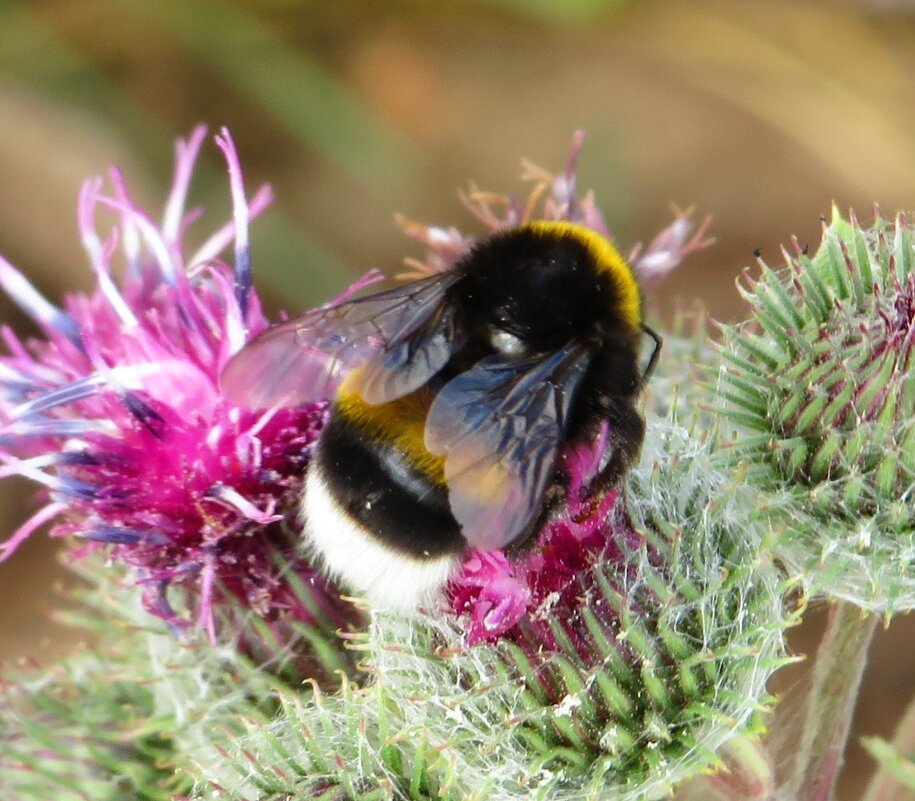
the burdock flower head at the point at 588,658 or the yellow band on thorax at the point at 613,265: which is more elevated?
the yellow band on thorax at the point at 613,265

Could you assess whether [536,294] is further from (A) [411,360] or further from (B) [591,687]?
(B) [591,687]

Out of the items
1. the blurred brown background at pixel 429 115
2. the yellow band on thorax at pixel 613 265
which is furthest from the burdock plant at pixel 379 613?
the blurred brown background at pixel 429 115

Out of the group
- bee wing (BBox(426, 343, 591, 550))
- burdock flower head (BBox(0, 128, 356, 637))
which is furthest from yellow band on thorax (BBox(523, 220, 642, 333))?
burdock flower head (BBox(0, 128, 356, 637))

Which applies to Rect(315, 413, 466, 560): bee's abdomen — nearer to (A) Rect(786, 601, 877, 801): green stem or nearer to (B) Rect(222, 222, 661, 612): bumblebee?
(B) Rect(222, 222, 661, 612): bumblebee

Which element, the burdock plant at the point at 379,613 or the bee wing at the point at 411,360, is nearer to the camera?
the bee wing at the point at 411,360

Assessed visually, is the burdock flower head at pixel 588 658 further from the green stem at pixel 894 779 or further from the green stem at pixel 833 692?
the green stem at pixel 894 779

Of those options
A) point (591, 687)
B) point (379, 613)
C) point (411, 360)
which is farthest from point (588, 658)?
point (411, 360)

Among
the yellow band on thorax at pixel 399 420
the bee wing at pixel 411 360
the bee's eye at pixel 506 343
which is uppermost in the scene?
the bee's eye at pixel 506 343
